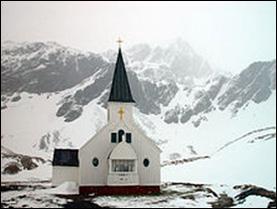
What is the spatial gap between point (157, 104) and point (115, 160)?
0.44 meters

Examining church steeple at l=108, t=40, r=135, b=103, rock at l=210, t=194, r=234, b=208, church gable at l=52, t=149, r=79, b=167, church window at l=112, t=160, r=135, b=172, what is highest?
church steeple at l=108, t=40, r=135, b=103

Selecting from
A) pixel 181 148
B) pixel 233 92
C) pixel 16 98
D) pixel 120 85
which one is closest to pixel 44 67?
pixel 16 98

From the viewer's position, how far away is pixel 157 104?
3.43 m

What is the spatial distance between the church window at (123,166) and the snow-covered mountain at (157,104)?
0.20 metres

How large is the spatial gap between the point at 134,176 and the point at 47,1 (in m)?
1.16

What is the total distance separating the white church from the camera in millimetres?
3264

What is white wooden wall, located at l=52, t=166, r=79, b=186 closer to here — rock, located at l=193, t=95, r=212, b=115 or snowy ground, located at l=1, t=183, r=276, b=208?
snowy ground, located at l=1, t=183, r=276, b=208

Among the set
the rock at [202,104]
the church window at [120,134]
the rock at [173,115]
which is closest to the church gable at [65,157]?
the church window at [120,134]

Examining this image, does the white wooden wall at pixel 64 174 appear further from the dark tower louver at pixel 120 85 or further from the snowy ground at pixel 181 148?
the dark tower louver at pixel 120 85

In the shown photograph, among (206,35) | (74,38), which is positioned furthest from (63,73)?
(206,35)

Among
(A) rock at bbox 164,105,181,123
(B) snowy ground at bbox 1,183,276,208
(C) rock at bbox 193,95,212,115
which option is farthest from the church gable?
(C) rock at bbox 193,95,212,115

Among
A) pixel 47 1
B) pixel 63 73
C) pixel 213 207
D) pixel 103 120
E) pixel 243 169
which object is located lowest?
pixel 213 207

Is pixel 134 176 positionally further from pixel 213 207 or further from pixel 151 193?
pixel 213 207

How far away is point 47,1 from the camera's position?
341cm
